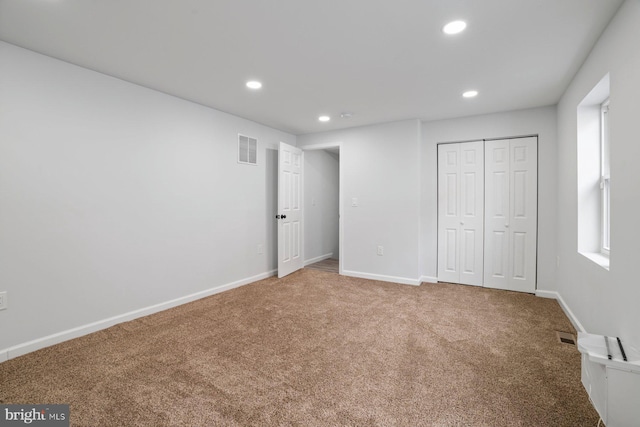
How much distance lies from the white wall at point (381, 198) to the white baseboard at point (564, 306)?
4.90 feet

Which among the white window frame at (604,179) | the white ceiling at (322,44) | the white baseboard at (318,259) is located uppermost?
the white ceiling at (322,44)

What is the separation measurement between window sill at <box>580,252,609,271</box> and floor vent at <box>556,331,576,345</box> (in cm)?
71

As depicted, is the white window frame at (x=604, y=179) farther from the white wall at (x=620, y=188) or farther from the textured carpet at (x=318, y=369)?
the textured carpet at (x=318, y=369)

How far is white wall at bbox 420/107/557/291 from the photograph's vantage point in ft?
11.7

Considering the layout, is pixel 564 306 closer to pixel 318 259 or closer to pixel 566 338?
pixel 566 338

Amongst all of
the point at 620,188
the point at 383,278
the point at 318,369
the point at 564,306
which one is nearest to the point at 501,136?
the point at 564,306

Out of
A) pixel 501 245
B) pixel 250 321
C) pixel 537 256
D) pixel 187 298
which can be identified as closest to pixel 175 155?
pixel 187 298

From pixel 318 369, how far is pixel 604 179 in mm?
2794

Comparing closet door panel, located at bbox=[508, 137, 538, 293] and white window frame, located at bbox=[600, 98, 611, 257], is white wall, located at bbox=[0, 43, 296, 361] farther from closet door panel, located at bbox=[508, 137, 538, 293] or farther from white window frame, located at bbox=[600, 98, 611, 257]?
white window frame, located at bbox=[600, 98, 611, 257]

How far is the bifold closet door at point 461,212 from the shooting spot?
3.97m

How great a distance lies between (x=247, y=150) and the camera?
13.7 feet

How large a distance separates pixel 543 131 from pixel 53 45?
16.3 feet

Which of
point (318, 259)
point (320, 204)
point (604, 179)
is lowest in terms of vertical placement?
point (318, 259)

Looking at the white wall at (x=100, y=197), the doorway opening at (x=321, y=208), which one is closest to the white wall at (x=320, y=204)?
the doorway opening at (x=321, y=208)
